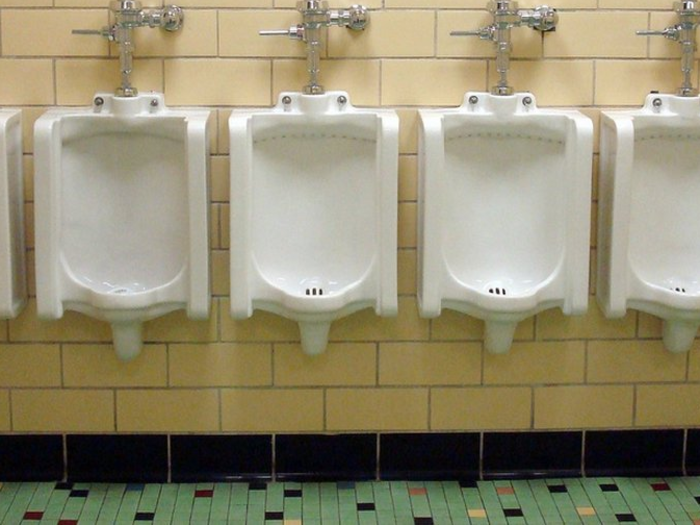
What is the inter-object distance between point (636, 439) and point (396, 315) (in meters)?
0.74

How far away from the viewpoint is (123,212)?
2902 mm

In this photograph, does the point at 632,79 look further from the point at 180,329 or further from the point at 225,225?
the point at 180,329

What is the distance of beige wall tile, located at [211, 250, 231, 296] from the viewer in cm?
296

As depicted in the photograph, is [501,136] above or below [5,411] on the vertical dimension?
above

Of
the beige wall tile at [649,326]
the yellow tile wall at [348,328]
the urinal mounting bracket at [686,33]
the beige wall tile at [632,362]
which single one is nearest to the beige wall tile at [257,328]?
the yellow tile wall at [348,328]

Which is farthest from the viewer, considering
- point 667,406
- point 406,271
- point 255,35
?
point 667,406

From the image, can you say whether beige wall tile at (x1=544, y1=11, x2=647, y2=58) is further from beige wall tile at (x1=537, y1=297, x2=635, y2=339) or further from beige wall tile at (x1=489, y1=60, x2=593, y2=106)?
beige wall tile at (x1=537, y1=297, x2=635, y2=339)

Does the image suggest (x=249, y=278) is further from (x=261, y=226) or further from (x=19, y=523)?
(x=19, y=523)

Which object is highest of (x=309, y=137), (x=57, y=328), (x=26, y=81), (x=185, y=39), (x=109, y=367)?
(x=185, y=39)

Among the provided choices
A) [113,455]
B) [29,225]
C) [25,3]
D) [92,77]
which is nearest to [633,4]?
[92,77]

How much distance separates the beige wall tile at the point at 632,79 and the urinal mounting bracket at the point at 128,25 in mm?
1030

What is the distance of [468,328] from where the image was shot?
3035 mm

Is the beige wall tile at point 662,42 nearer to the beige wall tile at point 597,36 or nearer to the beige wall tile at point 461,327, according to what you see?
the beige wall tile at point 597,36

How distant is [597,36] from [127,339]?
135cm
